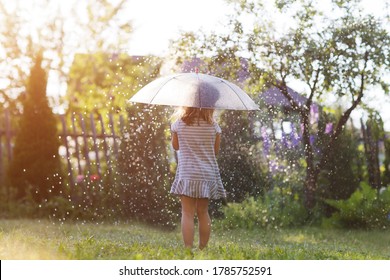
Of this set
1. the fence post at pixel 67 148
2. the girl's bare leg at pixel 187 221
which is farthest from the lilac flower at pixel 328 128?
the girl's bare leg at pixel 187 221

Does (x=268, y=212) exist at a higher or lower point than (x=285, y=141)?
lower

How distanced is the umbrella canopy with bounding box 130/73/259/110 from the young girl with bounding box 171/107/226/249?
0.50 ft

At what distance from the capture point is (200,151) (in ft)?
18.2

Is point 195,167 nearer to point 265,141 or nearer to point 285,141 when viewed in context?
point 265,141

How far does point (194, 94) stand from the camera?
18.2ft

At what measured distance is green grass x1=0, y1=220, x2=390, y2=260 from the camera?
5.12 meters

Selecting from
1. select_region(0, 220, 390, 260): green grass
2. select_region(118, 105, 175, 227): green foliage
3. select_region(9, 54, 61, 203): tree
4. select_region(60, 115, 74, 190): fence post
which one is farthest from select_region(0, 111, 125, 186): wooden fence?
select_region(0, 220, 390, 260): green grass

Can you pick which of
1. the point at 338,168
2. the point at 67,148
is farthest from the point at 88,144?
the point at 338,168

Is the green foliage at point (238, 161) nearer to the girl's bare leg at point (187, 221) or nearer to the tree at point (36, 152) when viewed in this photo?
the tree at point (36, 152)

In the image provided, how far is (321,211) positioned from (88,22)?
7575 mm

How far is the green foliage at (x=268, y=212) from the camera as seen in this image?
30.5 feet

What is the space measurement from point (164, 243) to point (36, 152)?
4263 millimetres
